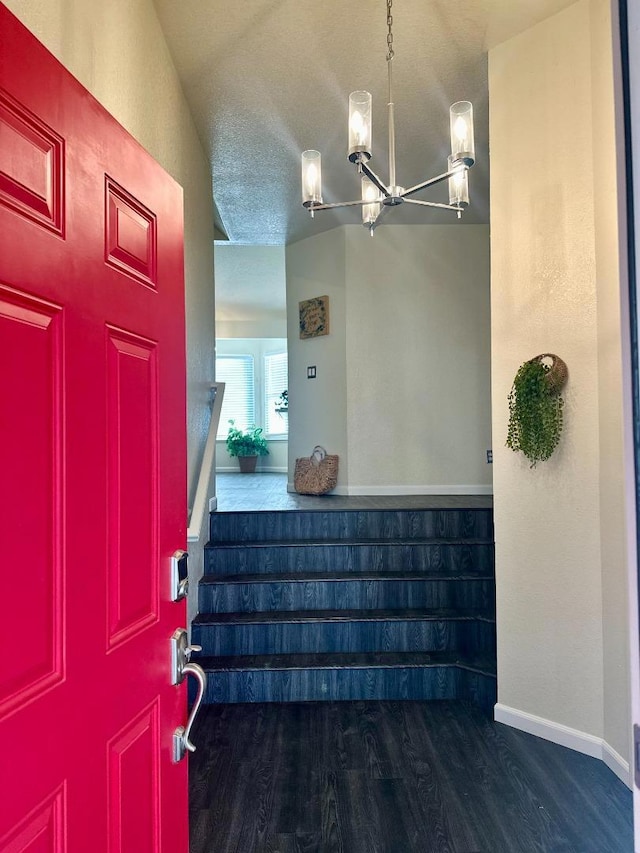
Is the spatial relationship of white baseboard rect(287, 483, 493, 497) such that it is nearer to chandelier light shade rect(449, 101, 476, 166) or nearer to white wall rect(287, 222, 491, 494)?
A: white wall rect(287, 222, 491, 494)

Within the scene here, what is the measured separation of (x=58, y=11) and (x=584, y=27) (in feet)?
6.98

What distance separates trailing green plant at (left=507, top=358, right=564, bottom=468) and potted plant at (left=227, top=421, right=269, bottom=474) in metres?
6.66

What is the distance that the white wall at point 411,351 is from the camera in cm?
513

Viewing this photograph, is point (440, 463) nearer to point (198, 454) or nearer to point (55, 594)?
point (198, 454)

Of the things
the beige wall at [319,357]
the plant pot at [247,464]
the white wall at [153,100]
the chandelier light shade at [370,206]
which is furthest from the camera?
the plant pot at [247,464]

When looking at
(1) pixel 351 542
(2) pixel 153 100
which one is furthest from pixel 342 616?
(2) pixel 153 100

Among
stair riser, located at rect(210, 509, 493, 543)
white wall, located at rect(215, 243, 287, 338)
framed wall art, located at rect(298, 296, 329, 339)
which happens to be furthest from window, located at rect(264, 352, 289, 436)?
stair riser, located at rect(210, 509, 493, 543)

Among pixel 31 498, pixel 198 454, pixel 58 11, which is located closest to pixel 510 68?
pixel 58 11

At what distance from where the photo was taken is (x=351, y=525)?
12.3 feet

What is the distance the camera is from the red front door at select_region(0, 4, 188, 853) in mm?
713

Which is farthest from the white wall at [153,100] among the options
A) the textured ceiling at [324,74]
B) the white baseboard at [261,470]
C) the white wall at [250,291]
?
the white baseboard at [261,470]

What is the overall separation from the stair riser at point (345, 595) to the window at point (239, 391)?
19.7 ft

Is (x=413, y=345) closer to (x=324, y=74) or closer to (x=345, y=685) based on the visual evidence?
(x=324, y=74)

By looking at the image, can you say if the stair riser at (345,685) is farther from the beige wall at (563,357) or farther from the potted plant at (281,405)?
the potted plant at (281,405)
